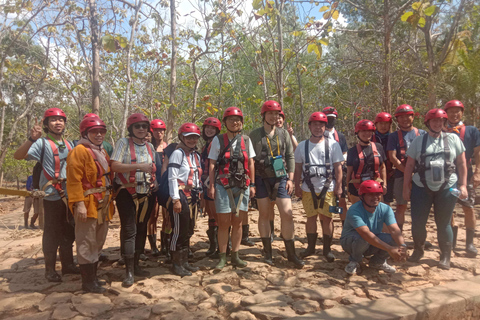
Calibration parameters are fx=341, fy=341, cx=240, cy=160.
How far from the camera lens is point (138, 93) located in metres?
15.2

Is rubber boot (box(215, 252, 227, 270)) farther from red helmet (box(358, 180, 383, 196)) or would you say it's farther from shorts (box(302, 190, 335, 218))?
red helmet (box(358, 180, 383, 196))

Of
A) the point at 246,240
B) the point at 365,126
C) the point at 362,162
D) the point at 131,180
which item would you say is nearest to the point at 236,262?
the point at 246,240

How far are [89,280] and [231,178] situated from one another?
6.96 feet

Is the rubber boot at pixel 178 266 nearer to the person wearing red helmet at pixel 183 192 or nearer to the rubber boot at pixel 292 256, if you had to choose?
the person wearing red helmet at pixel 183 192

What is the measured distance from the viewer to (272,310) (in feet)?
11.5

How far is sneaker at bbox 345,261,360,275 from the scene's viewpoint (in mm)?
4461

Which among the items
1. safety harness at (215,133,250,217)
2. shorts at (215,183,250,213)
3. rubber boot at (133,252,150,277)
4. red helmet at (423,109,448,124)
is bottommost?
rubber boot at (133,252,150,277)

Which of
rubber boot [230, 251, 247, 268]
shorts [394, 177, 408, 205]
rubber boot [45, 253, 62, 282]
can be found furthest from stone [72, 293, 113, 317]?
shorts [394, 177, 408, 205]

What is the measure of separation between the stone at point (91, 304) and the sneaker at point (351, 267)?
2921 millimetres

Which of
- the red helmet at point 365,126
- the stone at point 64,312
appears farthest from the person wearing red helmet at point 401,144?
the stone at point 64,312

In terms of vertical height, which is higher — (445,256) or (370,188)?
(370,188)

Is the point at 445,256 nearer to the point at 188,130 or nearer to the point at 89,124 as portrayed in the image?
the point at 188,130

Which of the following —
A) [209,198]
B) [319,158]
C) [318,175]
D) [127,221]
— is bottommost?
[127,221]

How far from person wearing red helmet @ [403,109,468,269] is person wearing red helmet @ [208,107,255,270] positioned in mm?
2279
